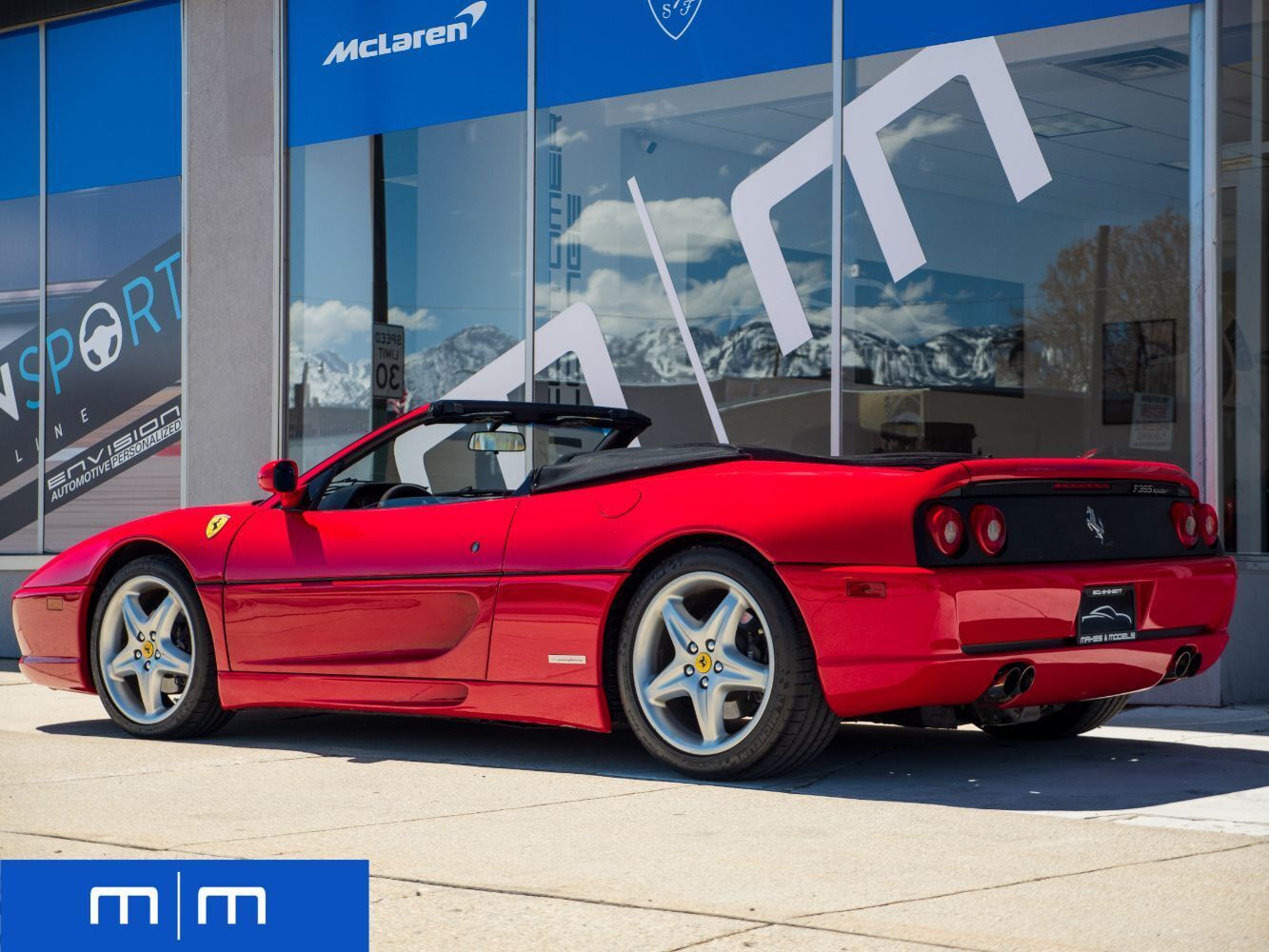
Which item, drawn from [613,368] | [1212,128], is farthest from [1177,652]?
[613,368]

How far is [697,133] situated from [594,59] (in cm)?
93

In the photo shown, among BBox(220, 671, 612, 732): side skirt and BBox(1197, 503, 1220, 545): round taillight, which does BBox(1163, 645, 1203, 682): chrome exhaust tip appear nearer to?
BBox(1197, 503, 1220, 545): round taillight

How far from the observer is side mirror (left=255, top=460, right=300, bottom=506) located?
6527mm

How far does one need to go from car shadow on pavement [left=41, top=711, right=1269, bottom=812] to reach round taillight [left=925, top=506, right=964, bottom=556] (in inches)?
29.0

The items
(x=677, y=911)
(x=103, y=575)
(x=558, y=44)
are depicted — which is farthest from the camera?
(x=558, y=44)

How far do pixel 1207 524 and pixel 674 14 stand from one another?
5.12 meters

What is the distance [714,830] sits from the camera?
14.7ft

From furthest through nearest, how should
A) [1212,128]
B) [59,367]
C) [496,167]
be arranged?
[59,367] < [496,167] < [1212,128]

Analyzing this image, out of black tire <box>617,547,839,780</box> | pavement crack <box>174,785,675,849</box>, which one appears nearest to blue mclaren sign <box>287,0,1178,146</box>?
black tire <box>617,547,839,780</box>

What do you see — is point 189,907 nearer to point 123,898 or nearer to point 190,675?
point 123,898

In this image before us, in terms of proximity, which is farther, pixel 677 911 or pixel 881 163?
pixel 881 163

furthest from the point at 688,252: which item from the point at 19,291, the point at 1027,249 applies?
the point at 19,291

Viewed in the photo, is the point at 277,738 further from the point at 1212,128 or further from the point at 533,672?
the point at 1212,128

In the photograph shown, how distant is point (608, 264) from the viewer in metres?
10.0
